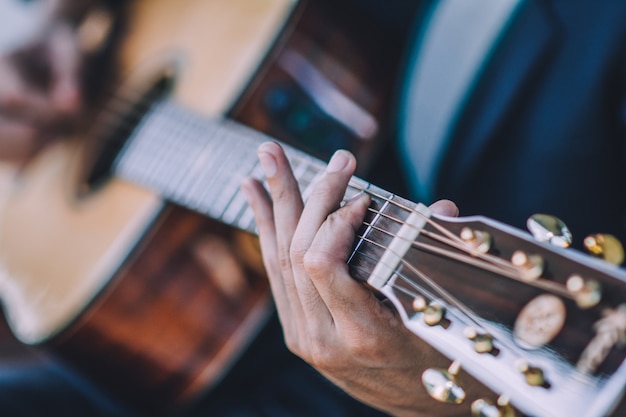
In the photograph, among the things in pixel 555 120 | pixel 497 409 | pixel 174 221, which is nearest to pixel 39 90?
pixel 174 221

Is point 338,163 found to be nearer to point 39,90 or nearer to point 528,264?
point 528,264

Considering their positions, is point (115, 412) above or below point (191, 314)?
below

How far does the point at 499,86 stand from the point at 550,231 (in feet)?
1.21

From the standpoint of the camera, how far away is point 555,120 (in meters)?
0.66

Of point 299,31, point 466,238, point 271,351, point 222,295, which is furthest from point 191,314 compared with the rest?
point 466,238

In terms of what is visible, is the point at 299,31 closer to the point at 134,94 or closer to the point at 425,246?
the point at 134,94

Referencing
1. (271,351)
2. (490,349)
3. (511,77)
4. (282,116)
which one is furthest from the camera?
(271,351)

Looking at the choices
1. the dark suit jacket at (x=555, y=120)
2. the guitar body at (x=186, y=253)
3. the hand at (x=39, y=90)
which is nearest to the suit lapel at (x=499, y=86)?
the dark suit jacket at (x=555, y=120)

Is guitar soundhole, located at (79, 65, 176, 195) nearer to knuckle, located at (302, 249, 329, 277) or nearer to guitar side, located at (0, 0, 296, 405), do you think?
guitar side, located at (0, 0, 296, 405)

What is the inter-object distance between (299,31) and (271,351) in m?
0.46

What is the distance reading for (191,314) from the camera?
830 mm

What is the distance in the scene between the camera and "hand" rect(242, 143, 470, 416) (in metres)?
0.46

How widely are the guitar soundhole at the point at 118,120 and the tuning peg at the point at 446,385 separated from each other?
0.63 m

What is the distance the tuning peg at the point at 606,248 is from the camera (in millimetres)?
359
